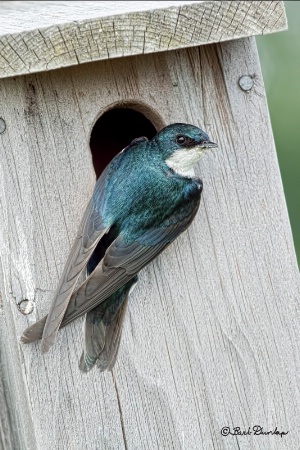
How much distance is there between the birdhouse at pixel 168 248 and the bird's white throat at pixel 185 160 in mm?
81

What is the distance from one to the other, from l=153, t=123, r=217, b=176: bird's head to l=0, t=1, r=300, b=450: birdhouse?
9cm

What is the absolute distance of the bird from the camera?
96.3 inches

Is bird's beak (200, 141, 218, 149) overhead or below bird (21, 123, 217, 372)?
overhead

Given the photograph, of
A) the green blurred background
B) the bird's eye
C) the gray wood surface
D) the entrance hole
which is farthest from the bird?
the green blurred background

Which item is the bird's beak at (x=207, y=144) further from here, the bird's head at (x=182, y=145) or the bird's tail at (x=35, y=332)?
the bird's tail at (x=35, y=332)

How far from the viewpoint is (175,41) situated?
2453mm

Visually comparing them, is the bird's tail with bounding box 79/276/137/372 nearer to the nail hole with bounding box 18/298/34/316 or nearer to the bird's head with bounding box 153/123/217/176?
the nail hole with bounding box 18/298/34/316

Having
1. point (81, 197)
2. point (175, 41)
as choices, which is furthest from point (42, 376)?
point (175, 41)

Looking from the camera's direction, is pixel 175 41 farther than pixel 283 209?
No

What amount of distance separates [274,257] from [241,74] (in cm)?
46

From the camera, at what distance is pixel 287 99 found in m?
4.05

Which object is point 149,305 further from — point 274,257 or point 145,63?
point 145,63

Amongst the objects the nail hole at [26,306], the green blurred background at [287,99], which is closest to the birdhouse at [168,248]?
the nail hole at [26,306]

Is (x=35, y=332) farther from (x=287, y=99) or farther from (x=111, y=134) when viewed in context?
(x=287, y=99)
